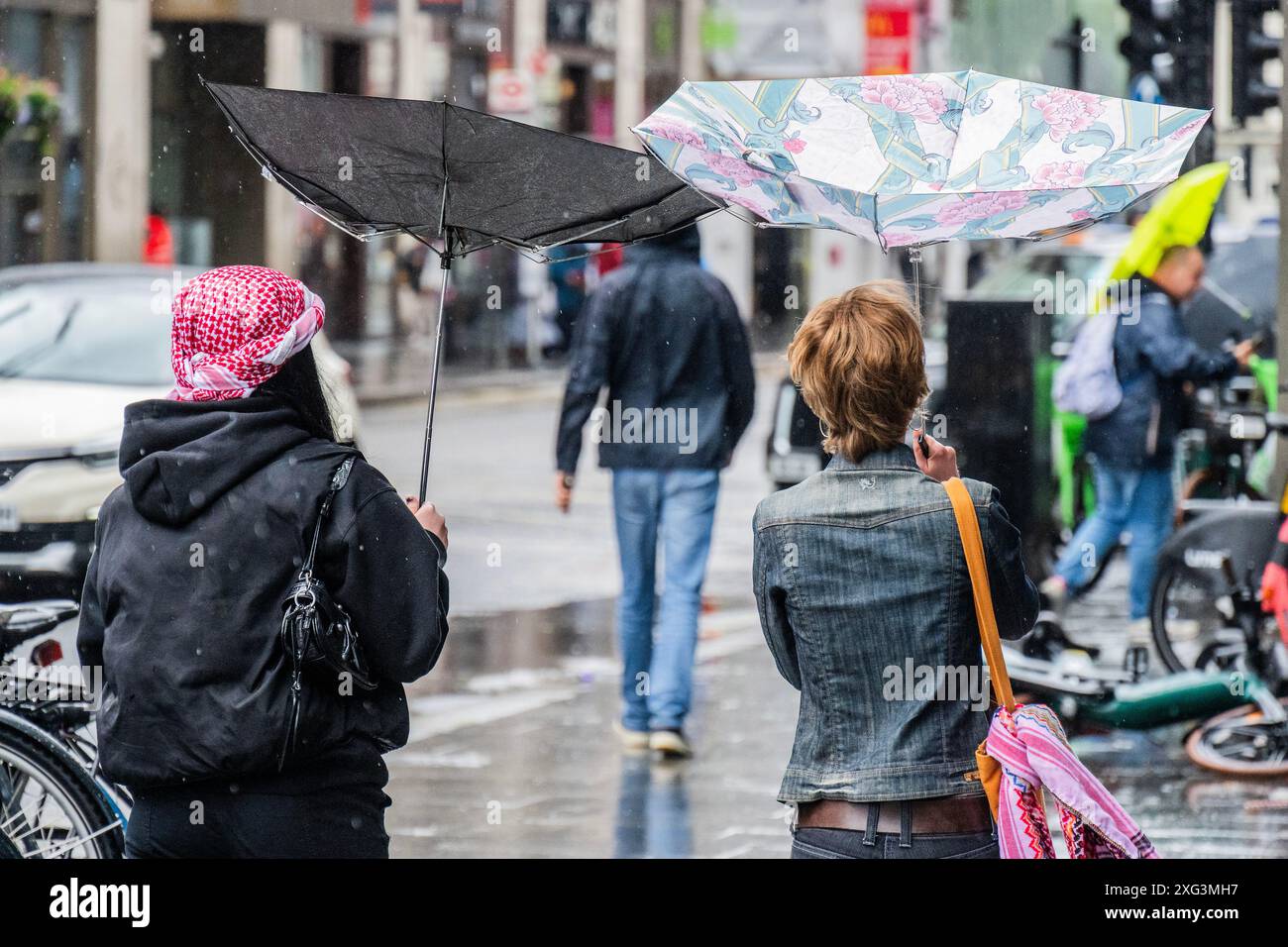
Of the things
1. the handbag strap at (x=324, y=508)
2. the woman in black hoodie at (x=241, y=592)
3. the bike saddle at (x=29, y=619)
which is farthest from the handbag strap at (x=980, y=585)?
the bike saddle at (x=29, y=619)

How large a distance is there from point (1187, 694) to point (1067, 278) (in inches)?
261

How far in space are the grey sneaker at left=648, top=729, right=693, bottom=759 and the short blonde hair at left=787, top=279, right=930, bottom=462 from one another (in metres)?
3.82

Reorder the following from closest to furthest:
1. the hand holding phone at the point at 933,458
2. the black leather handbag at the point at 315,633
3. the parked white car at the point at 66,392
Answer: the black leather handbag at the point at 315,633, the hand holding phone at the point at 933,458, the parked white car at the point at 66,392

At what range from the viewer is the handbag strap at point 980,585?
3.25 metres

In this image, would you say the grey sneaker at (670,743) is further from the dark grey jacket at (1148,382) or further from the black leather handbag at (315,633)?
the black leather handbag at (315,633)

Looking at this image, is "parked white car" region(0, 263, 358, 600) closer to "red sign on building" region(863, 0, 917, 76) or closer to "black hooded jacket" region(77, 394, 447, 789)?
"black hooded jacket" region(77, 394, 447, 789)

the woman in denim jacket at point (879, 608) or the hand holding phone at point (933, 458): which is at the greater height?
the hand holding phone at point (933, 458)

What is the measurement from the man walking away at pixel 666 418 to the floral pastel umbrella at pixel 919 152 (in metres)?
3.22

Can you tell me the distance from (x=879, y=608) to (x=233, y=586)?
1.07 metres

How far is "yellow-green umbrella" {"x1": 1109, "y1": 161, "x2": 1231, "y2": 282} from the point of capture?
844 centimetres

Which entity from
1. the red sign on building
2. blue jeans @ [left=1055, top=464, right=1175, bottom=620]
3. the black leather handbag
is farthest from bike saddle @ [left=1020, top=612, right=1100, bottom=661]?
the red sign on building

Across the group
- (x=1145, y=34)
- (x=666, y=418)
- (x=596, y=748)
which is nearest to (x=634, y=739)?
(x=596, y=748)

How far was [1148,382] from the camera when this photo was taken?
871 cm

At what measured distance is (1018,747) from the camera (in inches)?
128
